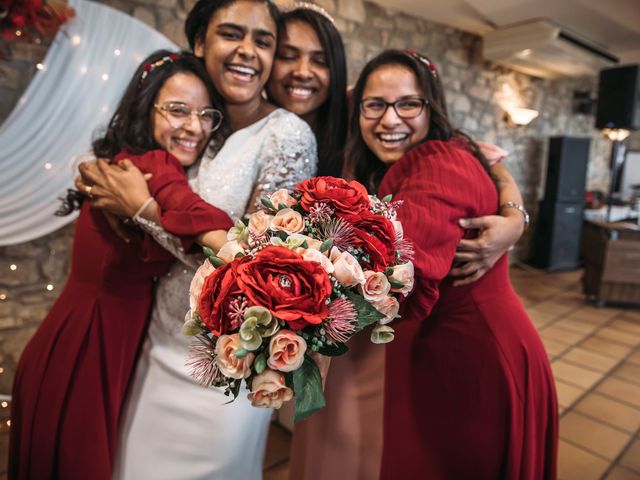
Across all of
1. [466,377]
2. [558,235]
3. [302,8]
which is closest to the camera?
[466,377]

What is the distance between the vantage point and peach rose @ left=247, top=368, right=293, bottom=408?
67 cm

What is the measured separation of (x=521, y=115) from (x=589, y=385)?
401cm

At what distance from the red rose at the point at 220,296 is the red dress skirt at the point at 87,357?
0.63m

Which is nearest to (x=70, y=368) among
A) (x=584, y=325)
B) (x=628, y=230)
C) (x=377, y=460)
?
(x=377, y=460)

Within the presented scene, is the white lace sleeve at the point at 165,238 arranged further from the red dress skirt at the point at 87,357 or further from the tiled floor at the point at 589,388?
the tiled floor at the point at 589,388

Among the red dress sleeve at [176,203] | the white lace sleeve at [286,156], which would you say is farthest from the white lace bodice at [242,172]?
the red dress sleeve at [176,203]

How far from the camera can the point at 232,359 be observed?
26.0 inches

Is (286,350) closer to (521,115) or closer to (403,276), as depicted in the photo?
(403,276)

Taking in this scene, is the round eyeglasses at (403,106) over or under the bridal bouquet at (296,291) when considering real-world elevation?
over

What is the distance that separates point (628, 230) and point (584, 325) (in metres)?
1.20

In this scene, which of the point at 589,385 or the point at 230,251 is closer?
the point at 230,251

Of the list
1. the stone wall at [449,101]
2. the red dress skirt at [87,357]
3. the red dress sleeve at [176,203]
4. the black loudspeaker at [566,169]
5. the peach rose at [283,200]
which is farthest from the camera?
the black loudspeaker at [566,169]

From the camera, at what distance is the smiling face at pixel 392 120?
1.36 meters

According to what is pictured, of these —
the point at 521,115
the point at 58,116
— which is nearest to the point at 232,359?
the point at 58,116
